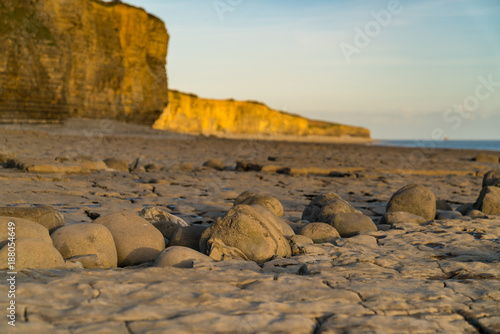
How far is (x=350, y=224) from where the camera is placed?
3.65m

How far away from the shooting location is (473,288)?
7.12 ft

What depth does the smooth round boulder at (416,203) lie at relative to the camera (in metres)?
4.42

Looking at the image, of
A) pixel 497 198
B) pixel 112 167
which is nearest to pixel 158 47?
pixel 112 167

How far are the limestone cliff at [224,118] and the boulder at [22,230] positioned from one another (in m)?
46.8

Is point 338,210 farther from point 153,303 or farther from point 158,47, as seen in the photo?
point 158,47

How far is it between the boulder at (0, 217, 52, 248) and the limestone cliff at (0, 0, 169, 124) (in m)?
16.6

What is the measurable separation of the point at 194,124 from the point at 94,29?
3408cm

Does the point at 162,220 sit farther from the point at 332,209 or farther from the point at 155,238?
the point at 332,209

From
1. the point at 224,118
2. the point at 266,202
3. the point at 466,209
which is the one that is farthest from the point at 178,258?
the point at 224,118

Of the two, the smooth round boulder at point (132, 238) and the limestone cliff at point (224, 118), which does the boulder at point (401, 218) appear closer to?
the smooth round boulder at point (132, 238)

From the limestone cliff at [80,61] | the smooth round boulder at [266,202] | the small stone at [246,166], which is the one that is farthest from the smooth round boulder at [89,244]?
the limestone cliff at [80,61]

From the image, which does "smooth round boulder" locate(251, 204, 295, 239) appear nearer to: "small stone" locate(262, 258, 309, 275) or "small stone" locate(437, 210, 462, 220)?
"small stone" locate(262, 258, 309, 275)

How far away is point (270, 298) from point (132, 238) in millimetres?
1324

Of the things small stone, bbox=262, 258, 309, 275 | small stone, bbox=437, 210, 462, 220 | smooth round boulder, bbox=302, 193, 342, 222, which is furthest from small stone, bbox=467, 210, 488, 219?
small stone, bbox=262, 258, 309, 275
